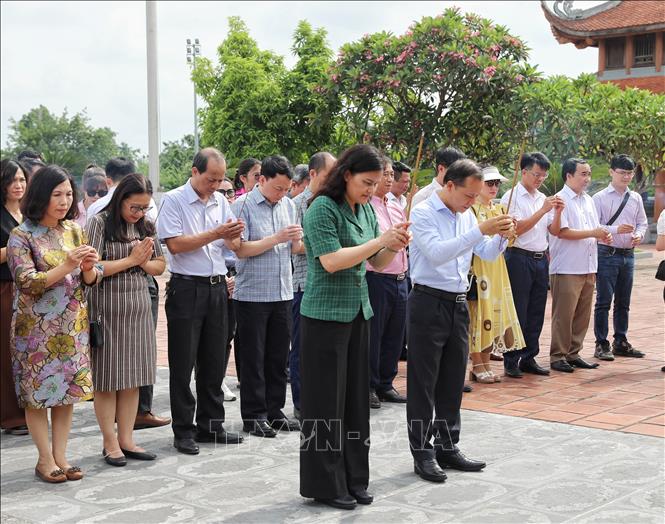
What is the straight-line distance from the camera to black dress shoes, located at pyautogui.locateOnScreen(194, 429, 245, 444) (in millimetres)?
5637

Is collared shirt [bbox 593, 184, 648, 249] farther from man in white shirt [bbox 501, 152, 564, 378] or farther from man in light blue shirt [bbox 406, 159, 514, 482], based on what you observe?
man in light blue shirt [bbox 406, 159, 514, 482]

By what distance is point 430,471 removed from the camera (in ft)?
16.0

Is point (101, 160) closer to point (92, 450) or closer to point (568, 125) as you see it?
point (568, 125)

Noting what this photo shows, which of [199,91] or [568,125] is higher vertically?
[199,91]

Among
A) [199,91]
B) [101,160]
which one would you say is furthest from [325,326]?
[101,160]

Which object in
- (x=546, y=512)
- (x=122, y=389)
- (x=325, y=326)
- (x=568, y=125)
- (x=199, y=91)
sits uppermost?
(x=199, y=91)

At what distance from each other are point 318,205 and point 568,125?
13382 mm

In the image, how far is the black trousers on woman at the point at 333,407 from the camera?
4.40m

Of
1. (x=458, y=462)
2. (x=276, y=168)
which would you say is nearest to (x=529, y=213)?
(x=276, y=168)

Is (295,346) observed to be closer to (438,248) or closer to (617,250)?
(438,248)

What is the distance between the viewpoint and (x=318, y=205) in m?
4.34

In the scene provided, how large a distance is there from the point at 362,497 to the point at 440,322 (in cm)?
101

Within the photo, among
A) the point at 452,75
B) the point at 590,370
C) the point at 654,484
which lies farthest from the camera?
the point at 452,75

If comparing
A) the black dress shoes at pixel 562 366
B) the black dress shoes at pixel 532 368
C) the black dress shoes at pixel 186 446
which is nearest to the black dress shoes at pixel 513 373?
the black dress shoes at pixel 532 368
